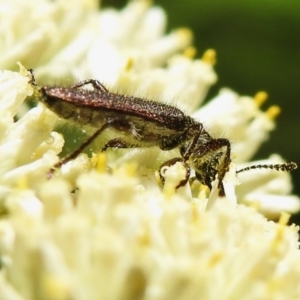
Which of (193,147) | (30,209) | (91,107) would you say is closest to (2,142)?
(91,107)

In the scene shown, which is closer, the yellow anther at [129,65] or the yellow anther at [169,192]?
the yellow anther at [169,192]

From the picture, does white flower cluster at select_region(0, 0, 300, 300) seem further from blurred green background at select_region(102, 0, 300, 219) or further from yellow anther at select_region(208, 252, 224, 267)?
blurred green background at select_region(102, 0, 300, 219)

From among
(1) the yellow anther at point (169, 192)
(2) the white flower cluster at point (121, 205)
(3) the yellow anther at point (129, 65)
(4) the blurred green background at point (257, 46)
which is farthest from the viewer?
(4) the blurred green background at point (257, 46)

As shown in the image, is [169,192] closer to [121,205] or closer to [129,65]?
[121,205]

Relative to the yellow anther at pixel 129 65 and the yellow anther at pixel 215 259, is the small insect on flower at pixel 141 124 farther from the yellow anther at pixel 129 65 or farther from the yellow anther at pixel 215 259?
the yellow anther at pixel 215 259

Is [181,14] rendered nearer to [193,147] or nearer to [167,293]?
[193,147]

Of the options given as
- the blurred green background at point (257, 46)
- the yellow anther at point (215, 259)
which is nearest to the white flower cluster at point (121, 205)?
the yellow anther at point (215, 259)

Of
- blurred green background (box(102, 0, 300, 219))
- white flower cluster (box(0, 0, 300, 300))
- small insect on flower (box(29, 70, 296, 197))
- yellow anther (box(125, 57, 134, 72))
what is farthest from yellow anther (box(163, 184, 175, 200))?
blurred green background (box(102, 0, 300, 219))
